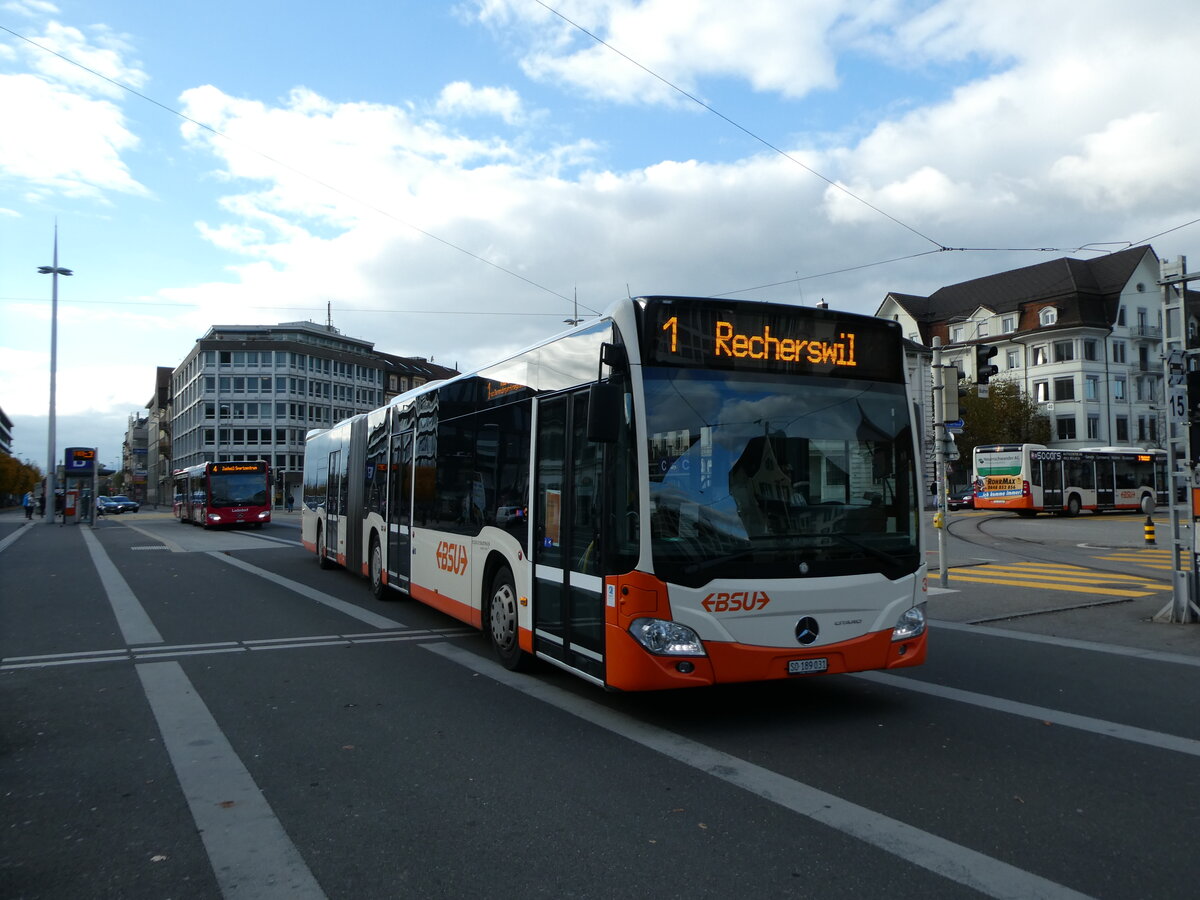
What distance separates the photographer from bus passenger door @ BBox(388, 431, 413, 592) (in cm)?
1147

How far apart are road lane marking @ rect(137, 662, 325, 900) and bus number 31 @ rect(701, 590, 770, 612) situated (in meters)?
2.76

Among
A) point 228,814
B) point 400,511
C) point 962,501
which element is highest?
point 400,511

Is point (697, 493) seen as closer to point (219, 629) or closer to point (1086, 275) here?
point (219, 629)

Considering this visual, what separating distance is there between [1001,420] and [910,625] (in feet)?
200

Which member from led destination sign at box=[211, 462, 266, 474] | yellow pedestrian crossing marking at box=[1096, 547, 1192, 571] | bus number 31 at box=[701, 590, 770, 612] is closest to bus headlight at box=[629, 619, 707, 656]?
bus number 31 at box=[701, 590, 770, 612]

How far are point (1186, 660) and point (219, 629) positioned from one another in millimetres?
9899

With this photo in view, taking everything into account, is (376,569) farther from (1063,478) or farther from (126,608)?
(1063,478)

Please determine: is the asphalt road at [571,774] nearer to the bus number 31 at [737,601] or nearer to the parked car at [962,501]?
the bus number 31 at [737,601]

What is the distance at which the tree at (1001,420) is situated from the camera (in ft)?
203

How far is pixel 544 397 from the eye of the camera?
741cm

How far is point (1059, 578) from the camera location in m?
15.7

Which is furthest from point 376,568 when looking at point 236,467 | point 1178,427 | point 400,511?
point 236,467

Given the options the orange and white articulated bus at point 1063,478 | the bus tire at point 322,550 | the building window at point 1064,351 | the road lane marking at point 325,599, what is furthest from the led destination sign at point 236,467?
the building window at point 1064,351

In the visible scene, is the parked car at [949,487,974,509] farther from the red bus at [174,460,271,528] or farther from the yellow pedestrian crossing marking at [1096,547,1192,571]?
the red bus at [174,460,271,528]
